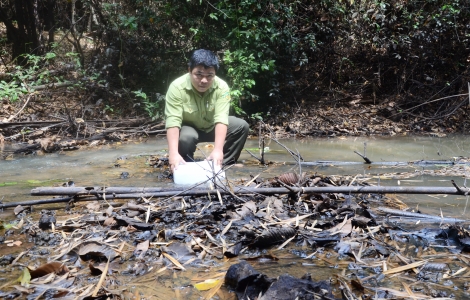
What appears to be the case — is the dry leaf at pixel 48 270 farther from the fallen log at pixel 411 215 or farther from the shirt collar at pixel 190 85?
the shirt collar at pixel 190 85

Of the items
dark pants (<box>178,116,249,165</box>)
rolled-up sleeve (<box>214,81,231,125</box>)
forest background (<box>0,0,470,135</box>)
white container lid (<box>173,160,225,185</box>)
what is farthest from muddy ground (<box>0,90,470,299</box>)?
forest background (<box>0,0,470,135</box>)

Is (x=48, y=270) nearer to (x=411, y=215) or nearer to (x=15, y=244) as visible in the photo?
(x=15, y=244)

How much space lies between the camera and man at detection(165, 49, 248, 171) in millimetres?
3764

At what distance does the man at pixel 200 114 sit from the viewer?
148 inches

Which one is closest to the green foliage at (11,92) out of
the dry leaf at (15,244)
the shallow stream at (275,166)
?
the shallow stream at (275,166)

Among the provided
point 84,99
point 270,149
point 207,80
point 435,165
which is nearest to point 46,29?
point 84,99

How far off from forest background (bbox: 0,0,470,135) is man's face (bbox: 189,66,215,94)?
3.60 m

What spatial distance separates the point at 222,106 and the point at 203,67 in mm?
516

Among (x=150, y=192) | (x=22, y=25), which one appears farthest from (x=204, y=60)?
(x=22, y=25)

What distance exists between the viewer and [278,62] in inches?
340

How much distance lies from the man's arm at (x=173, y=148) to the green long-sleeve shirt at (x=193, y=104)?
61 mm

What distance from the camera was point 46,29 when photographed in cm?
1095

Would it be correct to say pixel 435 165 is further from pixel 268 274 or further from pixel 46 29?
pixel 46 29

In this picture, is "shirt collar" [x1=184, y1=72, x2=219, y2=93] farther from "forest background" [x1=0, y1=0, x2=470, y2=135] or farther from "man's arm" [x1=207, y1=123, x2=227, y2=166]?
"forest background" [x1=0, y1=0, x2=470, y2=135]
